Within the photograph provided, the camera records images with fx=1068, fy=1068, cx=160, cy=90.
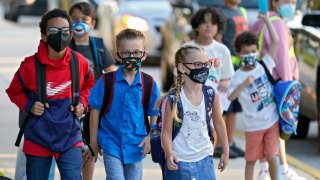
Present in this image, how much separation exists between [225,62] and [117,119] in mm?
2711

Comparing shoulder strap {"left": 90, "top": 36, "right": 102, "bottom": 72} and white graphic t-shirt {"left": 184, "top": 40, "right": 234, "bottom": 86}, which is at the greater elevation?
shoulder strap {"left": 90, "top": 36, "right": 102, "bottom": 72}

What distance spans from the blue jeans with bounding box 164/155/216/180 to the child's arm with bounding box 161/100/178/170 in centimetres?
6

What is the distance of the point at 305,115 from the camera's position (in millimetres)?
11836

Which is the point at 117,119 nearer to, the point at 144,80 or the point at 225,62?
the point at 144,80

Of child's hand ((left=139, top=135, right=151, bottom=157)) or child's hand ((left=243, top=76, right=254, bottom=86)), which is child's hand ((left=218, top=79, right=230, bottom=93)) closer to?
child's hand ((left=243, top=76, right=254, bottom=86))

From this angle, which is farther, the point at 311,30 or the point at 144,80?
the point at 311,30

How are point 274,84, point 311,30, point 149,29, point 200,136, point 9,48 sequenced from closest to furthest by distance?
point 200,136, point 274,84, point 311,30, point 149,29, point 9,48

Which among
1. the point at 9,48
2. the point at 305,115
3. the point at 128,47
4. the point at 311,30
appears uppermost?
the point at 128,47

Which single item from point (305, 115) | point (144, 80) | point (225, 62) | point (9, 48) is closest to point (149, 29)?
point (9, 48)

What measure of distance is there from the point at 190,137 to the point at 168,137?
14cm

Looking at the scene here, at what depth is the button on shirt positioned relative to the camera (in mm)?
6816

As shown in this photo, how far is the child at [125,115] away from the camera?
680 centimetres

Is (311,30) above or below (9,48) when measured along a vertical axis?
above

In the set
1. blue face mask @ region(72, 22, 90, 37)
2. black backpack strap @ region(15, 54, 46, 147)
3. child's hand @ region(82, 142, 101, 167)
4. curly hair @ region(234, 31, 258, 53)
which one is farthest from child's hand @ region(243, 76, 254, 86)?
black backpack strap @ region(15, 54, 46, 147)
